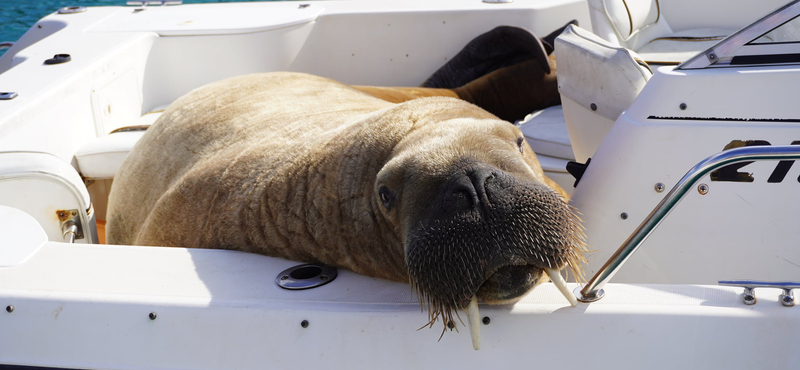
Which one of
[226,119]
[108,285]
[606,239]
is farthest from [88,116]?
[606,239]

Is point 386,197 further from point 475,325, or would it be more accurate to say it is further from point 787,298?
point 787,298

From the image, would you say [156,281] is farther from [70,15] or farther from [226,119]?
[70,15]

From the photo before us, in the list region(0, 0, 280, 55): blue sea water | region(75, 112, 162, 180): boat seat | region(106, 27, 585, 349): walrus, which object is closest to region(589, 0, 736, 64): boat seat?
region(106, 27, 585, 349): walrus

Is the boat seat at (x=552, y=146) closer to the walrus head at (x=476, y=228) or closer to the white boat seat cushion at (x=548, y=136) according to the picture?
the white boat seat cushion at (x=548, y=136)

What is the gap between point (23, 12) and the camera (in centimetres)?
1438

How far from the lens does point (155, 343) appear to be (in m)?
1.65

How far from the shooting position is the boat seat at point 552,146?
321 cm

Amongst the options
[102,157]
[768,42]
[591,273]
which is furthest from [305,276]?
[102,157]

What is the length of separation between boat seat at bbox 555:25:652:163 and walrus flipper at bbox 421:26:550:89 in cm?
166

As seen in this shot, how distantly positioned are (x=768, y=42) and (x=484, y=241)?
1.00 meters

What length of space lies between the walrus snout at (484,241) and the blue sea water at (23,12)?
12.6 meters

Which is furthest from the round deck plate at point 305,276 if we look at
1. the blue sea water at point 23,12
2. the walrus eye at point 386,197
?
the blue sea water at point 23,12

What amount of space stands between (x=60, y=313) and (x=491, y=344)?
105cm

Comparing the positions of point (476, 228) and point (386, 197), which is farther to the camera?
point (386, 197)
